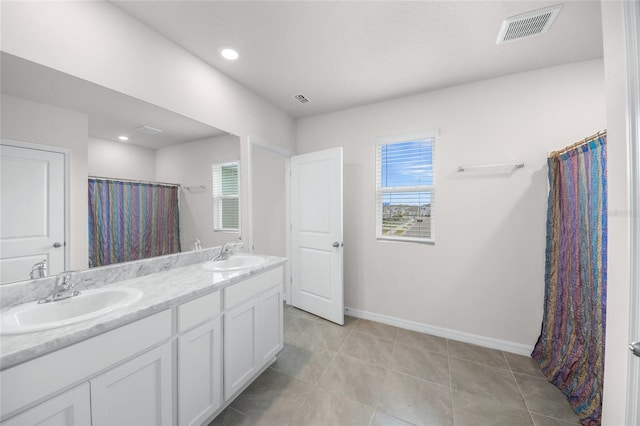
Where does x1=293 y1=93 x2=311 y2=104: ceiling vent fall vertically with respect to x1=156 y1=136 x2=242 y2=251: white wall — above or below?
above

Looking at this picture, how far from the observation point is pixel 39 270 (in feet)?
3.85

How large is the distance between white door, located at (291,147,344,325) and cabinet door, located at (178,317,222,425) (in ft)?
4.97

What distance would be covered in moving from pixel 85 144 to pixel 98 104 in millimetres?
256

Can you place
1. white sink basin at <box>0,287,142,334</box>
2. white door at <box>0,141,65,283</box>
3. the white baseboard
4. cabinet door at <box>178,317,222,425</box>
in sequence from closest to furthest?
Answer: 1. white sink basin at <box>0,287,142,334</box>
2. white door at <box>0,141,65,283</box>
3. cabinet door at <box>178,317,222,425</box>
4. the white baseboard

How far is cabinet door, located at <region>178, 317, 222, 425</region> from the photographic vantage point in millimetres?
1260

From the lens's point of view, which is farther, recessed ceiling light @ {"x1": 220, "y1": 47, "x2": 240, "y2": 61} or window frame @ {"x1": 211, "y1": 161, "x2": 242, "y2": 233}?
window frame @ {"x1": 211, "y1": 161, "x2": 242, "y2": 233}

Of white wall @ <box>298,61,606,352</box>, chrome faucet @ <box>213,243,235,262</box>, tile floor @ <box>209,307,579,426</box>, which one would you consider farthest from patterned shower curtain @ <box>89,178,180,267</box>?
white wall @ <box>298,61,606,352</box>

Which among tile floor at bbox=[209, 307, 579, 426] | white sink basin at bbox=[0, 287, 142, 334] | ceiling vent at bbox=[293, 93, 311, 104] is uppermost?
ceiling vent at bbox=[293, 93, 311, 104]

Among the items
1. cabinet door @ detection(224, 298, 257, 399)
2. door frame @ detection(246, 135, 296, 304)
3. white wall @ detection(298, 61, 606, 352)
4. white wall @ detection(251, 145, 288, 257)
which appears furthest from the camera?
white wall @ detection(251, 145, 288, 257)

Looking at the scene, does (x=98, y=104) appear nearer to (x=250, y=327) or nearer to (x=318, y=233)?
(x=250, y=327)

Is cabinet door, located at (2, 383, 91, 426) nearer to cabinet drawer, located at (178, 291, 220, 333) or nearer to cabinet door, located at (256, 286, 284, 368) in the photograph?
cabinet drawer, located at (178, 291, 220, 333)

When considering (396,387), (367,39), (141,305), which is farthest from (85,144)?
(396,387)

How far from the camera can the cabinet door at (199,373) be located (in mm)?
1260

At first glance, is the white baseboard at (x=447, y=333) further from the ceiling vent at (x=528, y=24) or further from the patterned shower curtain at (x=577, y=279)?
the ceiling vent at (x=528, y=24)
